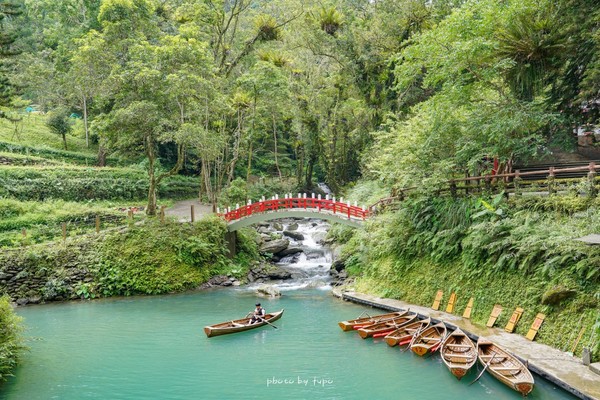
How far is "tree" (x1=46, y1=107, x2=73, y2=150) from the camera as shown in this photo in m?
42.0

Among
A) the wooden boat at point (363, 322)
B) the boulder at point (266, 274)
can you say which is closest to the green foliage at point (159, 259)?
the boulder at point (266, 274)

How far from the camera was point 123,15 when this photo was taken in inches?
1016

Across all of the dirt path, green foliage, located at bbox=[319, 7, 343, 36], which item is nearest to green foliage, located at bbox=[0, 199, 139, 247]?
the dirt path

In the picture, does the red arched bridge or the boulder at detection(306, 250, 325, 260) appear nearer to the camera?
the red arched bridge

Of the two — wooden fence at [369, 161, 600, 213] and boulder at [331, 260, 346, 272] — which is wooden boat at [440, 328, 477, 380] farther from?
boulder at [331, 260, 346, 272]

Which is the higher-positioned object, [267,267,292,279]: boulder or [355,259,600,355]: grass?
[355,259,600,355]: grass

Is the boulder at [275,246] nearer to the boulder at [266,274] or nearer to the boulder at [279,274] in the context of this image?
the boulder at [266,274]

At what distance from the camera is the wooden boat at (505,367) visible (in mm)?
10047

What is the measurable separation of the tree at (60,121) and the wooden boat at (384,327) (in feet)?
124

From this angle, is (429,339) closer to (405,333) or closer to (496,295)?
(405,333)

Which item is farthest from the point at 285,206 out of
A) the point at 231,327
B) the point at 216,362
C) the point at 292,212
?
the point at 216,362

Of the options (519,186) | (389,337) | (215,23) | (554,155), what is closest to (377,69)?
(215,23)

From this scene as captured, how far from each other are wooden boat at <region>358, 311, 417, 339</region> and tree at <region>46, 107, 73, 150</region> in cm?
3788

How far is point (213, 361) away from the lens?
13.8 metres
